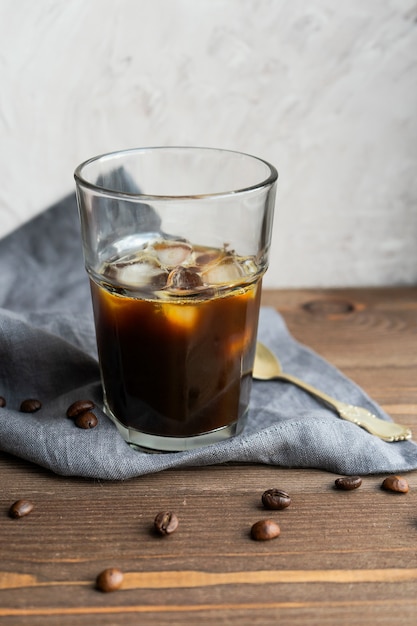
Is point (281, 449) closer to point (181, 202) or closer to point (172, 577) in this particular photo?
point (172, 577)

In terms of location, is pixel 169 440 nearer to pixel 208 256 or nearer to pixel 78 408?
pixel 78 408

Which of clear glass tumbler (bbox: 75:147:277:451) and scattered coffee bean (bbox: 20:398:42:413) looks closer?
clear glass tumbler (bbox: 75:147:277:451)

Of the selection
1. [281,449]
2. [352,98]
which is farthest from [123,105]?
[281,449]

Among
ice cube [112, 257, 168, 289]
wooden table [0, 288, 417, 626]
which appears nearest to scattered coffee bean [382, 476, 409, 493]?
wooden table [0, 288, 417, 626]

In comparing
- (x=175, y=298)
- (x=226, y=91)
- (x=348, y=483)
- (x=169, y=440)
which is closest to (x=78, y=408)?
(x=169, y=440)

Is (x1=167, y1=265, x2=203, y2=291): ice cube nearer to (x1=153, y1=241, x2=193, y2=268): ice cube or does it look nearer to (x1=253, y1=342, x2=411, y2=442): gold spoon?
(x1=153, y1=241, x2=193, y2=268): ice cube

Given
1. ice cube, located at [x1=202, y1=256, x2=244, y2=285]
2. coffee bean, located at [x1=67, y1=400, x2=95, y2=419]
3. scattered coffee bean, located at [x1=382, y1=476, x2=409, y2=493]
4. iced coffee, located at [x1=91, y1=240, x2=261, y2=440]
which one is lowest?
scattered coffee bean, located at [x1=382, y1=476, x2=409, y2=493]
